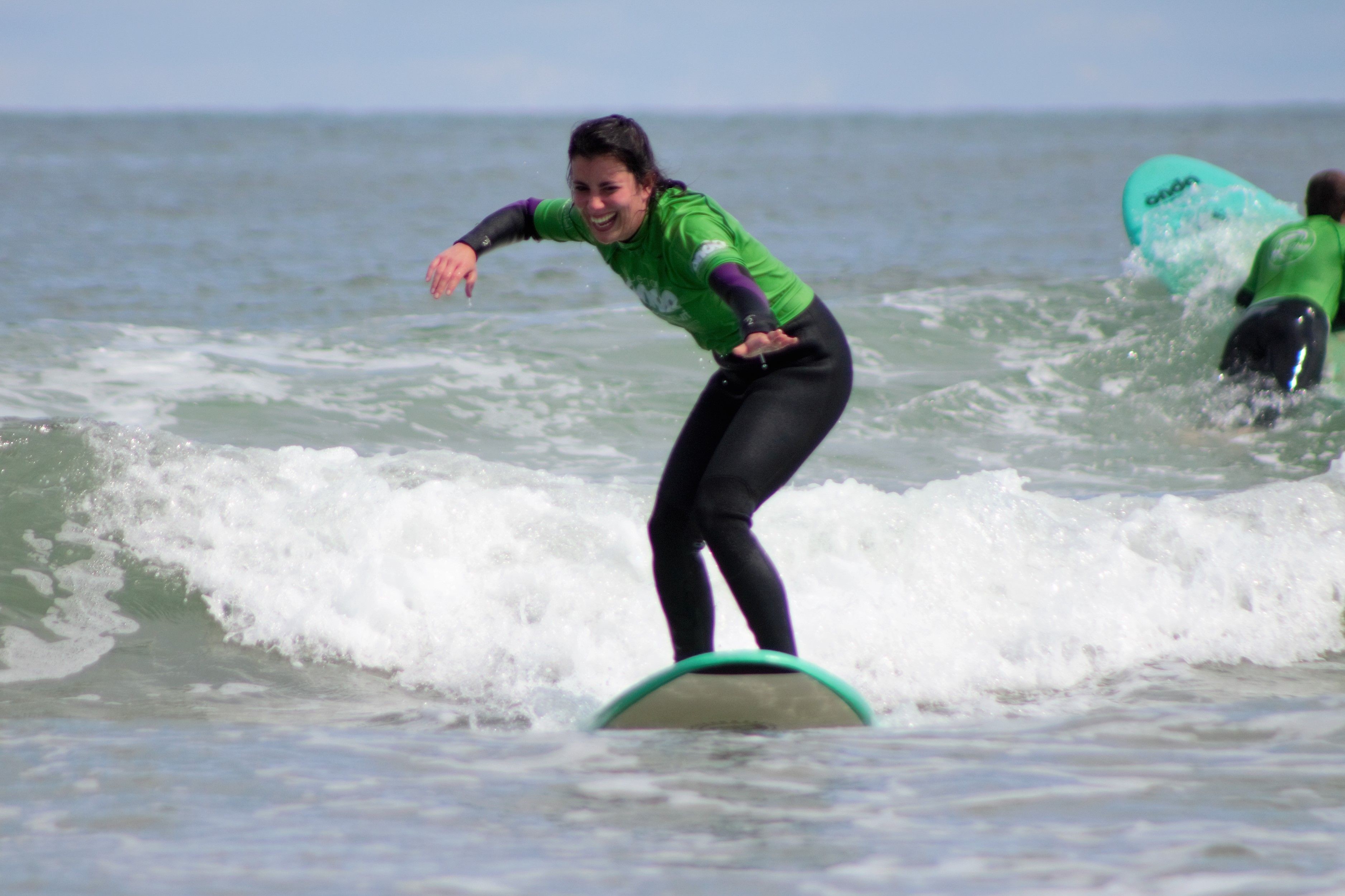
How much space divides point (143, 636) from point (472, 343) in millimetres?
5450

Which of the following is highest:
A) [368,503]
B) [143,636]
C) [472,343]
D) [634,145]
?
[634,145]

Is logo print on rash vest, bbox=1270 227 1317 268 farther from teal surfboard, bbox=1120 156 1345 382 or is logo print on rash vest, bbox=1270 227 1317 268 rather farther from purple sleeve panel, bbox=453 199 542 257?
purple sleeve panel, bbox=453 199 542 257

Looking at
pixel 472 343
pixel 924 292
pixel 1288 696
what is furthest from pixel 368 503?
pixel 924 292

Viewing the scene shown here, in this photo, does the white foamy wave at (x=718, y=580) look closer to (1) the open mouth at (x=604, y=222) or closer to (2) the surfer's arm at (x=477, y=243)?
(2) the surfer's arm at (x=477, y=243)

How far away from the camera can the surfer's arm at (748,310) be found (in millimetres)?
2969

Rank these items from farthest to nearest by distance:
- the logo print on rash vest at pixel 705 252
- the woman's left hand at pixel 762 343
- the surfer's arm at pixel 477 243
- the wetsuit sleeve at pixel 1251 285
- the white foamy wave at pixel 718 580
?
the wetsuit sleeve at pixel 1251 285
the white foamy wave at pixel 718 580
the surfer's arm at pixel 477 243
the logo print on rash vest at pixel 705 252
the woman's left hand at pixel 762 343

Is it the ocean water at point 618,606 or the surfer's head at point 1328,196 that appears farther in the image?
the surfer's head at point 1328,196

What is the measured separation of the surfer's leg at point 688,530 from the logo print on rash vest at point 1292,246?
5.81 meters

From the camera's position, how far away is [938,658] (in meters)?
4.58

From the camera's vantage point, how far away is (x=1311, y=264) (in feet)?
25.8

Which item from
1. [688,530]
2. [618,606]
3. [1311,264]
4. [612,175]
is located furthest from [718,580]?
[1311,264]

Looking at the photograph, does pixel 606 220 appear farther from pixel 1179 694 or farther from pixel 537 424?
pixel 537 424

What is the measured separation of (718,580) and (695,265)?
2.19 metres

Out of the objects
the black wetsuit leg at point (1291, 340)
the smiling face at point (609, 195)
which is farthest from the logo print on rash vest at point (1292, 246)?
the smiling face at point (609, 195)
